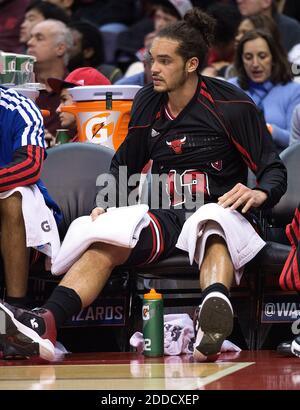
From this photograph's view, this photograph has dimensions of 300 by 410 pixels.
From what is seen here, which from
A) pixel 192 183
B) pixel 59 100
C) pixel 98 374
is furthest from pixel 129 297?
pixel 59 100

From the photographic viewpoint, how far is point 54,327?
509 centimetres

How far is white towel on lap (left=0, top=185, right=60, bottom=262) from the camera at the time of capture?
547 cm

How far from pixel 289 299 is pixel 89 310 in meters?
1.04

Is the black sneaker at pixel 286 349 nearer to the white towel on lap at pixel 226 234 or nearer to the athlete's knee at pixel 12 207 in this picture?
the white towel on lap at pixel 226 234

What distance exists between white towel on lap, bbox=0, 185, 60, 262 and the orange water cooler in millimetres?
988

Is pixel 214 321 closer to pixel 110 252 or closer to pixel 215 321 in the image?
pixel 215 321

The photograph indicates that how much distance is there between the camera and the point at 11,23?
9992 mm

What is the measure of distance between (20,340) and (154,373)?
0.69 meters

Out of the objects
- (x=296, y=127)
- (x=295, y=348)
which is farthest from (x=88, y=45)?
(x=295, y=348)

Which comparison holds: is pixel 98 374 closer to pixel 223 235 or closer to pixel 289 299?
pixel 223 235

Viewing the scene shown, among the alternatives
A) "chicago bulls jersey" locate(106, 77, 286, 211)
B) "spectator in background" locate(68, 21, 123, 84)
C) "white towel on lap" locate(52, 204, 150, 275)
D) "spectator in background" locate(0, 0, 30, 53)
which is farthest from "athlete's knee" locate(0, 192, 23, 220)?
"spectator in background" locate(0, 0, 30, 53)

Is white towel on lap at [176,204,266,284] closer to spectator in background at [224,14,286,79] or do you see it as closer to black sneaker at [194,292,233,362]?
black sneaker at [194,292,233,362]

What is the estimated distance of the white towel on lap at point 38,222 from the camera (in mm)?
5469

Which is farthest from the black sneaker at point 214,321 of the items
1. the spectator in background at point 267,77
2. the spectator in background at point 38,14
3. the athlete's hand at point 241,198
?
the spectator in background at point 38,14
